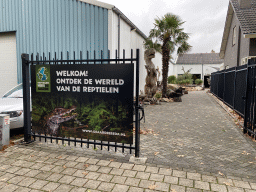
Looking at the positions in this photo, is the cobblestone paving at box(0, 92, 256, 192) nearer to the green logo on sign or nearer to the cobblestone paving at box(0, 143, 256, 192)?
the cobblestone paving at box(0, 143, 256, 192)

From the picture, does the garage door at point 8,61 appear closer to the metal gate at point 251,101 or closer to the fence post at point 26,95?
the fence post at point 26,95

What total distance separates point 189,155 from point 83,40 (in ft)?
Answer: 29.4

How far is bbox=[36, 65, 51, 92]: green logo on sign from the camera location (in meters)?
4.93

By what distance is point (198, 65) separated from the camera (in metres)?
42.4

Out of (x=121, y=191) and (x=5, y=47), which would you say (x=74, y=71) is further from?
(x=5, y=47)

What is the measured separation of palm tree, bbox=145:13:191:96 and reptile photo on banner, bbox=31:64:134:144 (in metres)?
12.4

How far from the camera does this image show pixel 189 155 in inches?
183

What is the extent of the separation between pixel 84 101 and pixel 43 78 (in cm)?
119

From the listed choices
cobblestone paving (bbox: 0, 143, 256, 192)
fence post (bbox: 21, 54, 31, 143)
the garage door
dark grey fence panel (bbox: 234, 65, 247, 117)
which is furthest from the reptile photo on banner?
the garage door

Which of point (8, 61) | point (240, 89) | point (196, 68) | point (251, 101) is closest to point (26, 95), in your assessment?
point (251, 101)

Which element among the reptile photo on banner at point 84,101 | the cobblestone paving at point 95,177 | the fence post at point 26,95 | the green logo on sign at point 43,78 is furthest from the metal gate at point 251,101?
the fence post at point 26,95

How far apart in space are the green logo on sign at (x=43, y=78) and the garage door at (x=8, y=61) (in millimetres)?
9112

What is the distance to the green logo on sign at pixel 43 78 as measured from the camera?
16.2ft

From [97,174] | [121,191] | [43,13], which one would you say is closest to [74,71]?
[97,174]
